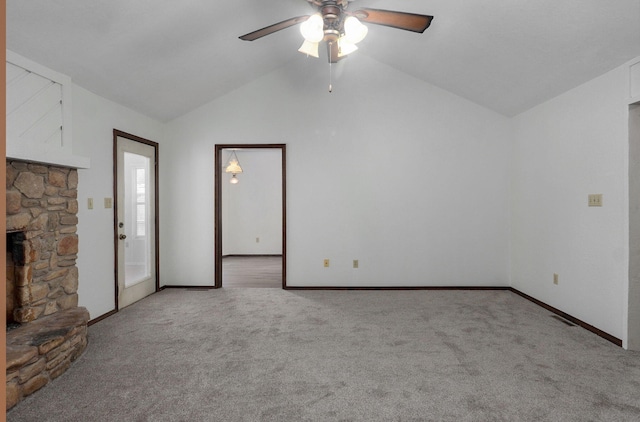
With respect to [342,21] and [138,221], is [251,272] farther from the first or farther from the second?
[342,21]

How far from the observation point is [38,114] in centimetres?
271

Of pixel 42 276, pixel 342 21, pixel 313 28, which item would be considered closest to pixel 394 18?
pixel 342 21

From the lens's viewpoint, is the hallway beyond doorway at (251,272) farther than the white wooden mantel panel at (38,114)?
Yes

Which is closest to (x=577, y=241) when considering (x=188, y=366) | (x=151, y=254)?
(x=188, y=366)

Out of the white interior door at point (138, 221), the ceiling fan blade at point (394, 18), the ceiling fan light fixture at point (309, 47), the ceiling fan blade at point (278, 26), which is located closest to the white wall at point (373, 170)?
the white interior door at point (138, 221)

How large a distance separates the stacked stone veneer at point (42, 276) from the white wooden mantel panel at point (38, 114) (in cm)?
15

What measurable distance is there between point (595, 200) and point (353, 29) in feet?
8.48

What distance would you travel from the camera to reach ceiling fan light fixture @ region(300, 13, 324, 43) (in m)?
2.38

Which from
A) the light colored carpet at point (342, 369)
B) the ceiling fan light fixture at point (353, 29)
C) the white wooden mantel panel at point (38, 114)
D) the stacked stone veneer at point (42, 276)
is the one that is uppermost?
the ceiling fan light fixture at point (353, 29)

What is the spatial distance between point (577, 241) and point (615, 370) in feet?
4.30

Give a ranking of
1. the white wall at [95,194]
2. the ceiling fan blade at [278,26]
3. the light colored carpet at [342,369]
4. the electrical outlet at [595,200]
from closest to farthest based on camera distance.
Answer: the light colored carpet at [342,369] → the ceiling fan blade at [278,26] → the electrical outlet at [595,200] → the white wall at [95,194]

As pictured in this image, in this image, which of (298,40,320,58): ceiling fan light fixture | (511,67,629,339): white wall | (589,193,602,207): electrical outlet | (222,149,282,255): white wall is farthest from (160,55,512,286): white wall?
(222,149,282,255): white wall

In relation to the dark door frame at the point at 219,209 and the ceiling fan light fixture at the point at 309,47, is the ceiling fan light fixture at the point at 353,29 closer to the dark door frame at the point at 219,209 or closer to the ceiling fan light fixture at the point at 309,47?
the ceiling fan light fixture at the point at 309,47

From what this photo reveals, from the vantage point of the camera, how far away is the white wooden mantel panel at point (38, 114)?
247 cm
